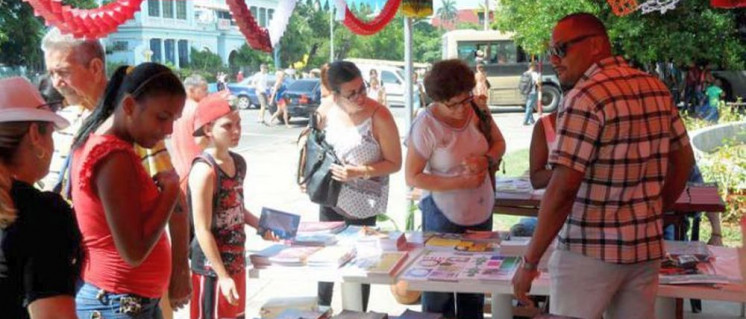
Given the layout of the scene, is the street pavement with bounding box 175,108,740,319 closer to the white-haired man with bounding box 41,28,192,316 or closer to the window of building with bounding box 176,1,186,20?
the white-haired man with bounding box 41,28,192,316

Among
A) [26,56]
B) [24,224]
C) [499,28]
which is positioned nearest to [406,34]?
[24,224]

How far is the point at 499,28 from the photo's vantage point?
23344mm

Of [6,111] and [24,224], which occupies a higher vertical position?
[6,111]

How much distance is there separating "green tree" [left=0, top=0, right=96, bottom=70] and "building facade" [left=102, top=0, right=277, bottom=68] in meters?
9.16

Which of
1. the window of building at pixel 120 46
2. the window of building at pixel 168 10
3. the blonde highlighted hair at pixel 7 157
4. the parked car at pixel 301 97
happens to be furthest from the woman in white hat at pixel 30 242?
the window of building at pixel 168 10

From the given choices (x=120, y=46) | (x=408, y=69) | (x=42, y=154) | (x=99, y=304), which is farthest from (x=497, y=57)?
(x=42, y=154)

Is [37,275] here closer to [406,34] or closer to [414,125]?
[414,125]

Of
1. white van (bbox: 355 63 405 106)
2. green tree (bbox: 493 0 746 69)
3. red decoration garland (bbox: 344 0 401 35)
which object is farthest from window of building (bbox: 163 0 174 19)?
red decoration garland (bbox: 344 0 401 35)

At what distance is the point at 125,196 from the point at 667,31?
1759 cm

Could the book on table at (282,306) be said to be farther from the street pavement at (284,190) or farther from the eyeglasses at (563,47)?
the eyeglasses at (563,47)

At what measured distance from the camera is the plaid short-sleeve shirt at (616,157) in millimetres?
2482

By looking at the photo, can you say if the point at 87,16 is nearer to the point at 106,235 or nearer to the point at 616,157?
the point at 106,235

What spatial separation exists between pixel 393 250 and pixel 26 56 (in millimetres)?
27129

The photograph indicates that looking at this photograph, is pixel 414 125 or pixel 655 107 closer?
pixel 655 107
